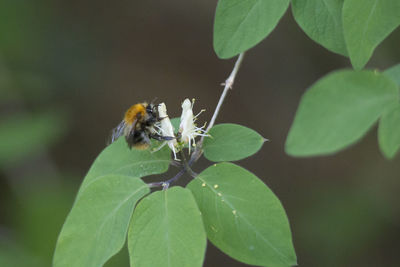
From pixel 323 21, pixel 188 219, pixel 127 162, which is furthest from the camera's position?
pixel 127 162

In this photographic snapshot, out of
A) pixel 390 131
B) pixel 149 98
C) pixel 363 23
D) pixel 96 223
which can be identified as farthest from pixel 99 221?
pixel 149 98

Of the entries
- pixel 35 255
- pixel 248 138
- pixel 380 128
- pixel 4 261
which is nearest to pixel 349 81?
pixel 380 128

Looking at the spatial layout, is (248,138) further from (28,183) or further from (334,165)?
(334,165)

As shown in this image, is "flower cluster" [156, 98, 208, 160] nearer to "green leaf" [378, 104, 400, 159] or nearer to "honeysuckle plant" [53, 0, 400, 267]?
"honeysuckle plant" [53, 0, 400, 267]

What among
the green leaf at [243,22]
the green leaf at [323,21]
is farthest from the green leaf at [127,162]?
the green leaf at [323,21]

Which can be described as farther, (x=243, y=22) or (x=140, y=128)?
(x=140, y=128)

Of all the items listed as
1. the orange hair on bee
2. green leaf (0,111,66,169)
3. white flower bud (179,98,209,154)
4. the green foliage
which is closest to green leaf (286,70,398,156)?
the green foliage

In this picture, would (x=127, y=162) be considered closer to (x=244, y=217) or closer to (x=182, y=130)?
(x=182, y=130)
